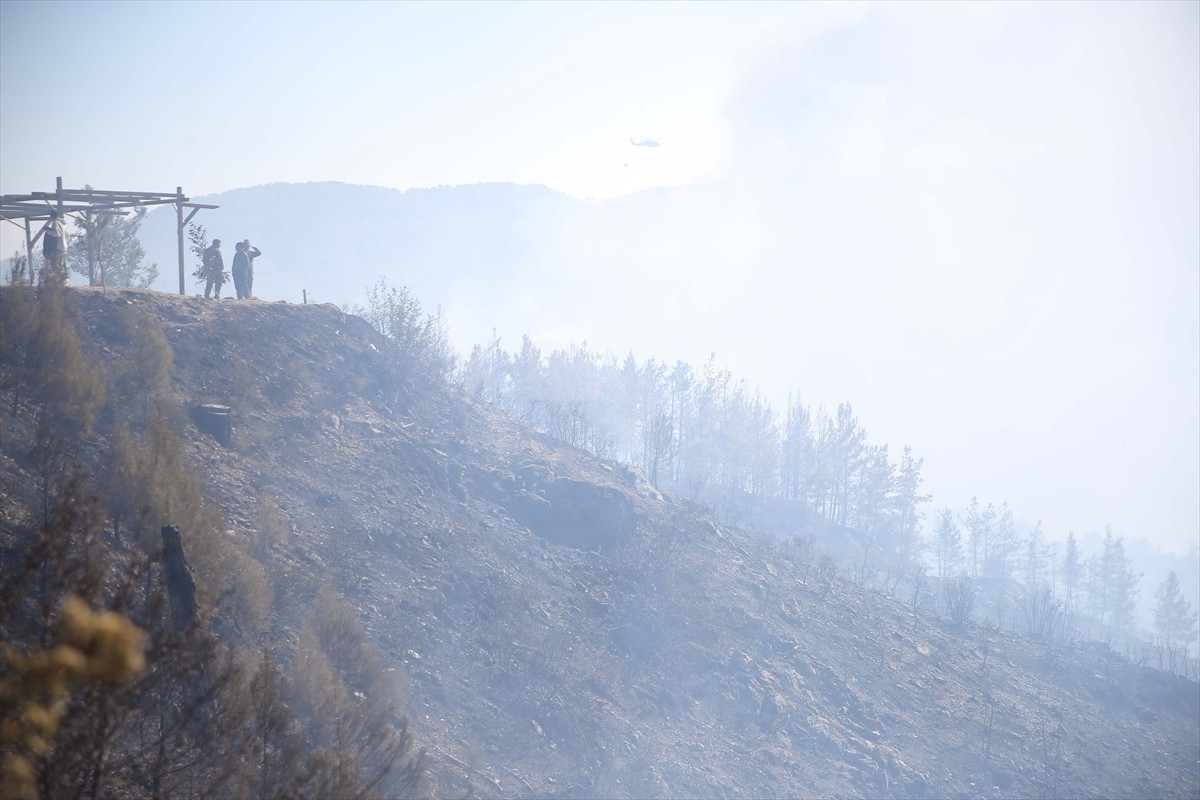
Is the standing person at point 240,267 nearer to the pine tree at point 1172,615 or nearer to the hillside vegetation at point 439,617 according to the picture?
the hillside vegetation at point 439,617

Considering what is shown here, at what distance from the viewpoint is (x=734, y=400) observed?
232ft

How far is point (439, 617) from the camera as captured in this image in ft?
70.7

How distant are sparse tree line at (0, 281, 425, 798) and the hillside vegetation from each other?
0.07 metres

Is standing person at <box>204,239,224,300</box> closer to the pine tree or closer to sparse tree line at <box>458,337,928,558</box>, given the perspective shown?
sparse tree line at <box>458,337,928,558</box>

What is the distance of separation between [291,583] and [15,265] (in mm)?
9950

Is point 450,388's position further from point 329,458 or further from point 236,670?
point 236,670

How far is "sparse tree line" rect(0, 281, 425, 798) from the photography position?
5867 mm

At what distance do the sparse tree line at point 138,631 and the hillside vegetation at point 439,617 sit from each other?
0.07m

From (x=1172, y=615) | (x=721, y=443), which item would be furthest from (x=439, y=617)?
(x=1172, y=615)

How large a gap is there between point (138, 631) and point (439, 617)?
1892 centimetres

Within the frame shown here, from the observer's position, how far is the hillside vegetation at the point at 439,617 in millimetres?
11555

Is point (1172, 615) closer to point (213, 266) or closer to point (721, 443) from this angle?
point (721, 443)

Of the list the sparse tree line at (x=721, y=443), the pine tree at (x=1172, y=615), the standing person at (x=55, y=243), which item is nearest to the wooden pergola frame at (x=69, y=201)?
the standing person at (x=55, y=243)

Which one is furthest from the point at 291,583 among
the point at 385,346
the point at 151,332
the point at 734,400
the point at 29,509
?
the point at 734,400
